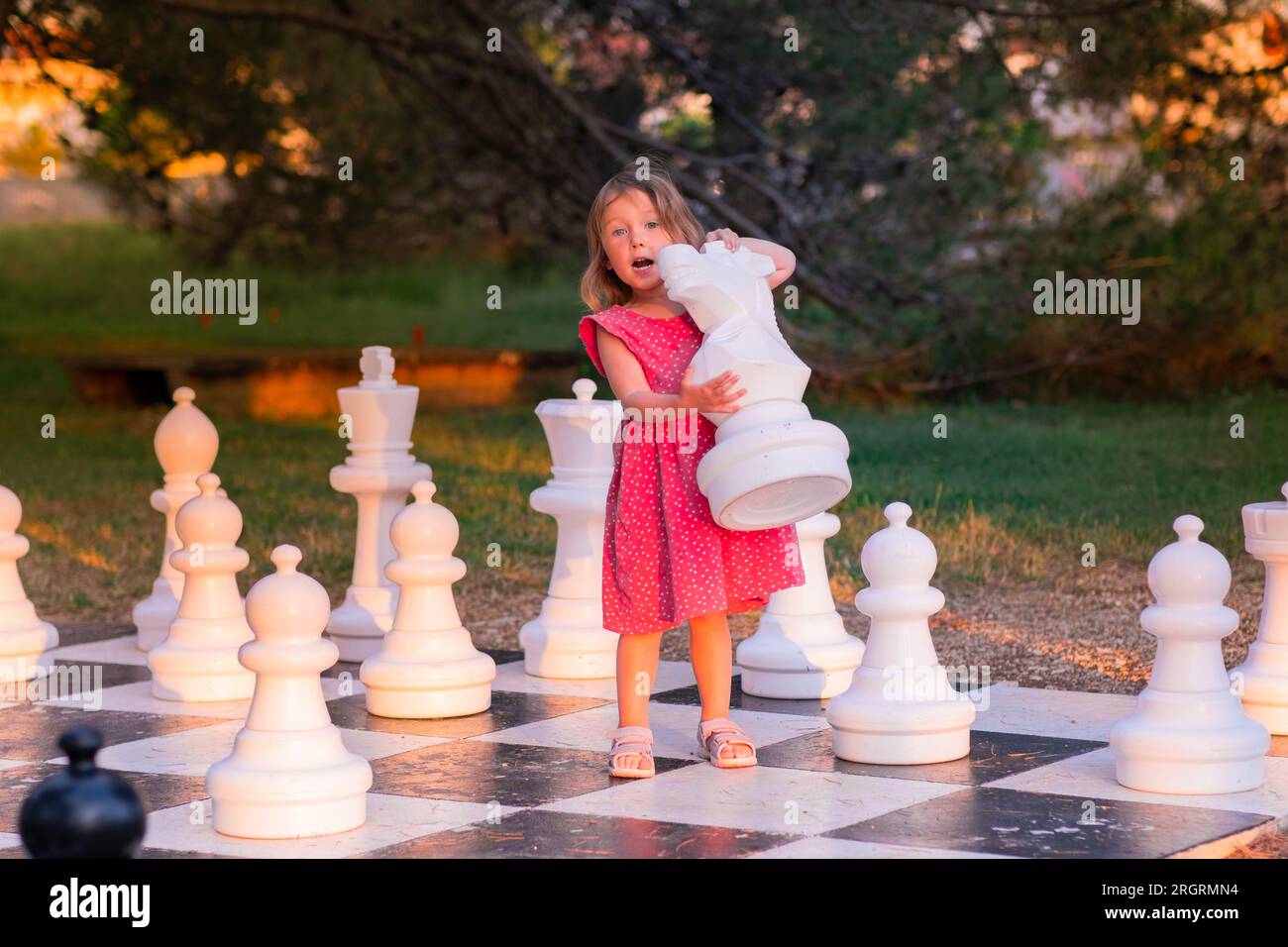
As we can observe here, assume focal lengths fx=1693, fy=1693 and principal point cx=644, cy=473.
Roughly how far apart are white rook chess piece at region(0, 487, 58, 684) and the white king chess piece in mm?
1735

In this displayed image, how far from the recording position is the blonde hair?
3.08 metres

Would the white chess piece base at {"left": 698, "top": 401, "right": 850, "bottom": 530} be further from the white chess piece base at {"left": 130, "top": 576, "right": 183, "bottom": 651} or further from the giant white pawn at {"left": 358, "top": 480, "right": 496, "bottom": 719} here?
the white chess piece base at {"left": 130, "top": 576, "right": 183, "bottom": 651}

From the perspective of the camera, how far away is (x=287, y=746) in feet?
8.61

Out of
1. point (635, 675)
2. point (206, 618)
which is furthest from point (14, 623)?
point (635, 675)

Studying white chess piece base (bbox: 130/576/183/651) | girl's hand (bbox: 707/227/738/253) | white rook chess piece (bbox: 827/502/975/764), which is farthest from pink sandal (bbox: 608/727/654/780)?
white chess piece base (bbox: 130/576/183/651)

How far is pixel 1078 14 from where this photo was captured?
6371 millimetres

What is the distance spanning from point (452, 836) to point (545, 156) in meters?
5.98

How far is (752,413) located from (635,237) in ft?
1.52

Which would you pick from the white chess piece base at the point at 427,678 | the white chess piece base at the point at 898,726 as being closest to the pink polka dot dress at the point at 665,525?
the white chess piece base at the point at 898,726

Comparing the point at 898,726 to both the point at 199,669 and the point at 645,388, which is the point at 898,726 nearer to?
the point at 645,388

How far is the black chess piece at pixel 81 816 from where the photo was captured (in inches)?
65.4

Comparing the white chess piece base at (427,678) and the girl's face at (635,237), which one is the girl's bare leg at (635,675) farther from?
the girl's face at (635,237)
